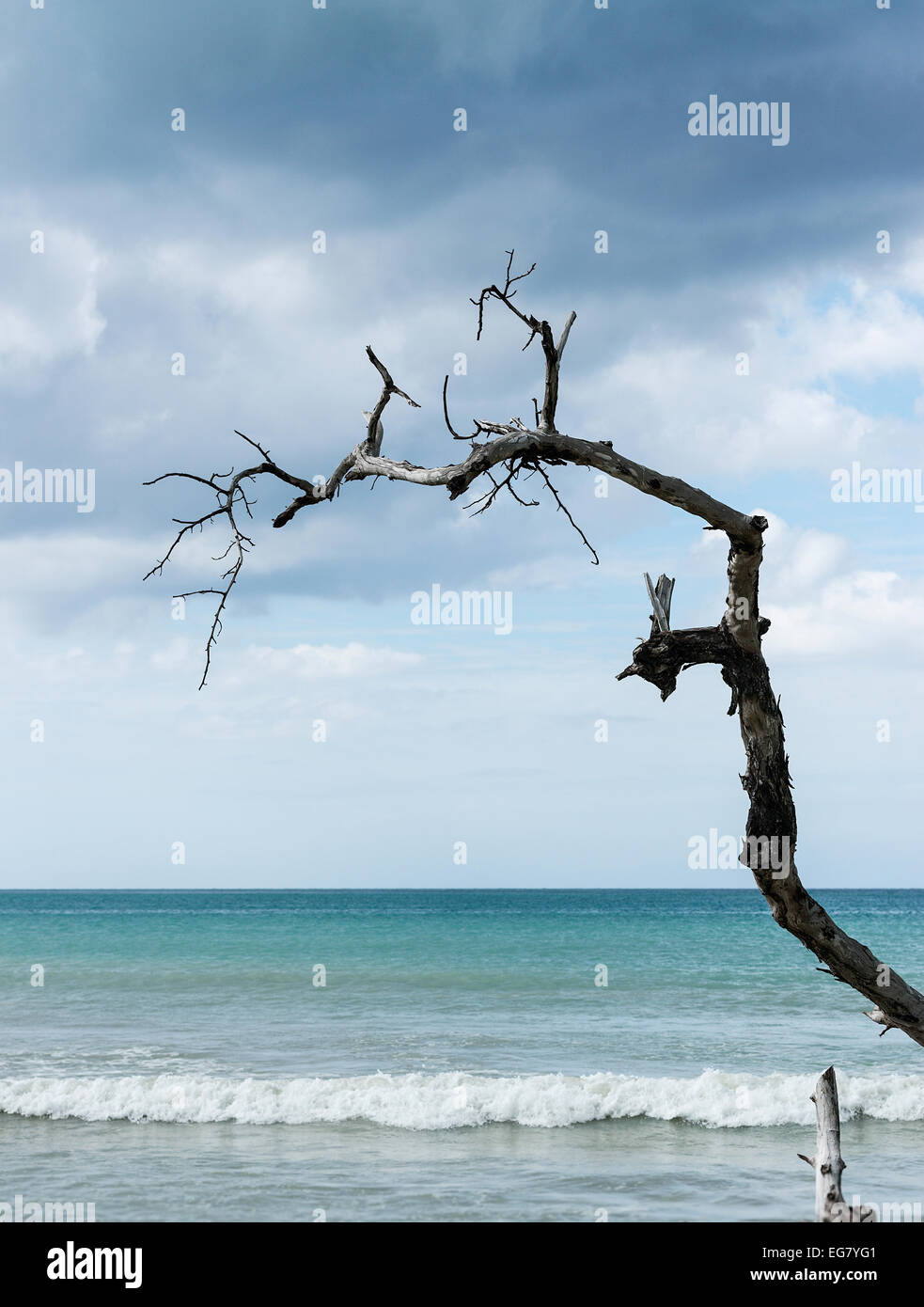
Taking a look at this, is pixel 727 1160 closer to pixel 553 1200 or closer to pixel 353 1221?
pixel 553 1200

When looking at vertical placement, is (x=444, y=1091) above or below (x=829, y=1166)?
below

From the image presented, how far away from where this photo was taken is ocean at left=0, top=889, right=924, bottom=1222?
9.88 meters

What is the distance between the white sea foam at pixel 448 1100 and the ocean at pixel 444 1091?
0.03 meters

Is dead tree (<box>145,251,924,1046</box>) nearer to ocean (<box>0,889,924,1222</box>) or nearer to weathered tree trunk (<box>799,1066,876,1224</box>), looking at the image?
weathered tree trunk (<box>799,1066,876,1224</box>)

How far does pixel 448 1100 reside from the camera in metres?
13.1

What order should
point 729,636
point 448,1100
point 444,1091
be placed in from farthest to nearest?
point 444,1091 < point 448,1100 < point 729,636

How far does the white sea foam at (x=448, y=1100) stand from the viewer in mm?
12672

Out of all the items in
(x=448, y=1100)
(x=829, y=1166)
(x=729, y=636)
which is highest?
(x=729, y=636)

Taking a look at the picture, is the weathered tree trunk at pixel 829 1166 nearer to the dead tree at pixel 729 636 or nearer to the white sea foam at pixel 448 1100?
the dead tree at pixel 729 636

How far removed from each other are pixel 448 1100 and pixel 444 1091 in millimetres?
334

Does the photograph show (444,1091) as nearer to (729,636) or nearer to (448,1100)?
(448,1100)

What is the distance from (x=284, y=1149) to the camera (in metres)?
11.3

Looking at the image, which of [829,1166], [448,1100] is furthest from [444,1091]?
[829,1166]
